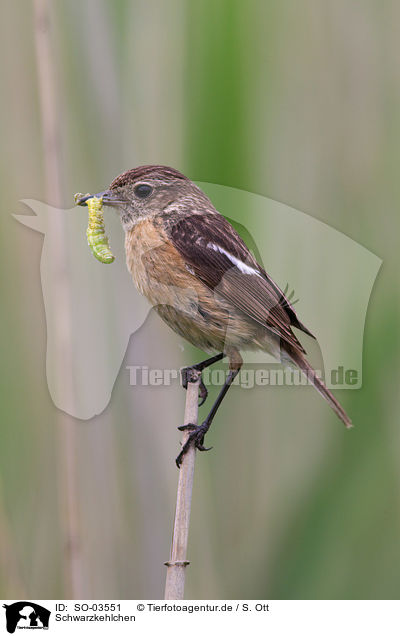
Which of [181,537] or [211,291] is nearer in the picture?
[181,537]

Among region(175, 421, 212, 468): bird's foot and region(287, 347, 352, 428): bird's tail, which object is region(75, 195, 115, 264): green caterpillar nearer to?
region(175, 421, 212, 468): bird's foot

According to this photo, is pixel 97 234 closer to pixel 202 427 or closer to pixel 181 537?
pixel 202 427

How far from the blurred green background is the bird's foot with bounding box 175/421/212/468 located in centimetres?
12

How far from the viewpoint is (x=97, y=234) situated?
249cm

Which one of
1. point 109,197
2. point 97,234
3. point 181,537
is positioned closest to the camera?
point 181,537

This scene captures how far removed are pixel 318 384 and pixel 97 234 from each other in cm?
85

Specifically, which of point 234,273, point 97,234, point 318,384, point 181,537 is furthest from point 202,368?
point 181,537

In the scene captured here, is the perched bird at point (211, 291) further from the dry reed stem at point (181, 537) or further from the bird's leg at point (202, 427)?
the dry reed stem at point (181, 537)

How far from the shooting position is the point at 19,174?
2.65 m

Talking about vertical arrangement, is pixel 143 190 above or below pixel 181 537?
above

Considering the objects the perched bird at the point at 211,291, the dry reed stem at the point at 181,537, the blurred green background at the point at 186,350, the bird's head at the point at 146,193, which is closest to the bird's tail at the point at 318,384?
the perched bird at the point at 211,291

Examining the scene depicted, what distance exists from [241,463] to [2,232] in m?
1.13

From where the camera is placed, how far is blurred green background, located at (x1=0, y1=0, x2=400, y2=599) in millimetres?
2373

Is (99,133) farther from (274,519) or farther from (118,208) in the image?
(274,519)
